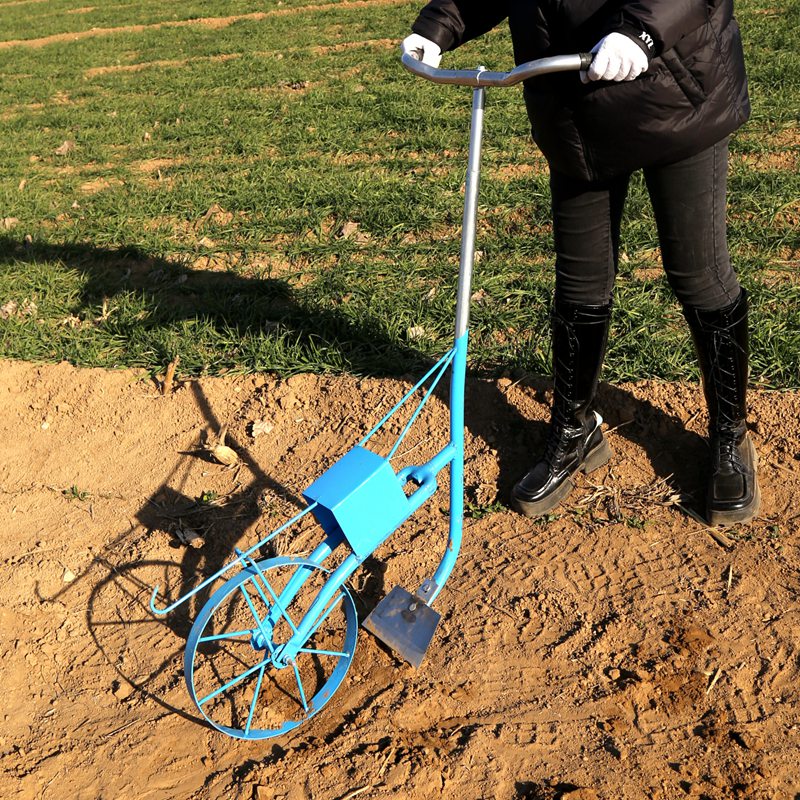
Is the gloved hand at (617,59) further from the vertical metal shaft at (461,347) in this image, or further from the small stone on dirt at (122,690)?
the small stone on dirt at (122,690)

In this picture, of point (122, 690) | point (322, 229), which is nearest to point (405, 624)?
point (122, 690)

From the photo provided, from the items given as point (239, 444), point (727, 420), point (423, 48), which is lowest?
point (239, 444)

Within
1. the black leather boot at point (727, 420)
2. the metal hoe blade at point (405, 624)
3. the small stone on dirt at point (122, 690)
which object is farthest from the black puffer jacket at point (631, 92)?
the small stone on dirt at point (122, 690)

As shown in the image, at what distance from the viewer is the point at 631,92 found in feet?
6.75

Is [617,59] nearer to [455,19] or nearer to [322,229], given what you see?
[455,19]

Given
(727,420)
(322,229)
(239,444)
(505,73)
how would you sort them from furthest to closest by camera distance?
1. (322,229)
2. (239,444)
3. (727,420)
4. (505,73)

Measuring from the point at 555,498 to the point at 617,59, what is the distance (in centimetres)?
144

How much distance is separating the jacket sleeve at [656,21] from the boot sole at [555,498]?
1.40 m

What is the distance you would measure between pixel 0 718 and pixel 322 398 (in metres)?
1.54

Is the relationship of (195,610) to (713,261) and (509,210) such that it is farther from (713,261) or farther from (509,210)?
(509,210)

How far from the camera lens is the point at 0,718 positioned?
242cm

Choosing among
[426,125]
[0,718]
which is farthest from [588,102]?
[426,125]

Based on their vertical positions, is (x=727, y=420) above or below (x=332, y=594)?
below

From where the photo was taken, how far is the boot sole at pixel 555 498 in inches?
110
